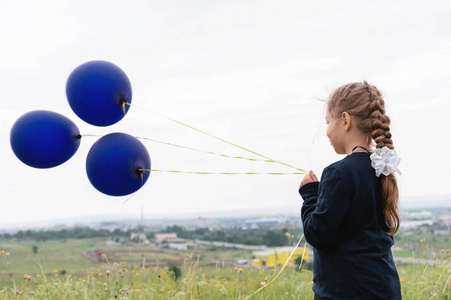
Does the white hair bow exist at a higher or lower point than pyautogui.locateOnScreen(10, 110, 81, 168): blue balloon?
lower

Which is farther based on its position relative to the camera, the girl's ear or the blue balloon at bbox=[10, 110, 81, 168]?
the blue balloon at bbox=[10, 110, 81, 168]

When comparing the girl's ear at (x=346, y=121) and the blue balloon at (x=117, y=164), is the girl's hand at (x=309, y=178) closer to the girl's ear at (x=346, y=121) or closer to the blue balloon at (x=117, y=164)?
the girl's ear at (x=346, y=121)

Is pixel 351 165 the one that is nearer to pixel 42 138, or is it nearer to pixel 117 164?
pixel 117 164

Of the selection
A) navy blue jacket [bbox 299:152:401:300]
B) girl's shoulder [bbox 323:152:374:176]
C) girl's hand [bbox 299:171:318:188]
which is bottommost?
navy blue jacket [bbox 299:152:401:300]

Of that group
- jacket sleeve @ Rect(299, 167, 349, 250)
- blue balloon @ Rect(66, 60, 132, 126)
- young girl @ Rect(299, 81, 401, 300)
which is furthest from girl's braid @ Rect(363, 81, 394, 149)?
blue balloon @ Rect(66, 60, 132, 126)

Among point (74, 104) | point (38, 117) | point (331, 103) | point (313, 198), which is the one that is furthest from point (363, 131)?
point (38, 117)

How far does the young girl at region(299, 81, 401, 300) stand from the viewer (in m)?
2.00

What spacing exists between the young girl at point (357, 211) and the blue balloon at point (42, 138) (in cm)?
163

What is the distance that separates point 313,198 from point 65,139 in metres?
1.66

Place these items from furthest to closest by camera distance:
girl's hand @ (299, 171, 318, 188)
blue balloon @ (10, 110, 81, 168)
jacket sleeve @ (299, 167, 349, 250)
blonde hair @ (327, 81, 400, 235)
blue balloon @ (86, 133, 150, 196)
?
blue balloon @ (10, 110, 81, 168)
blue balloon @ (86, 133, 150, 196)
girl's hand @ (299, 171, 318, 188)
blonde hair @ (327, 81, 400, 235)
jacket sleeve @ (299, 167, 349, 250)

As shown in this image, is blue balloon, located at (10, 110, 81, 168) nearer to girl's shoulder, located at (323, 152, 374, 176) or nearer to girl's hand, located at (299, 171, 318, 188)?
girl's hand, located at (299, 171, 318, 188)

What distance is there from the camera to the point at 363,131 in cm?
219

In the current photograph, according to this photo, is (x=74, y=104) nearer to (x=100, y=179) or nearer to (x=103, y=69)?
(x=103, y=69)

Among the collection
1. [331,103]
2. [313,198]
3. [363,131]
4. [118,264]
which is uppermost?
[331,103]
